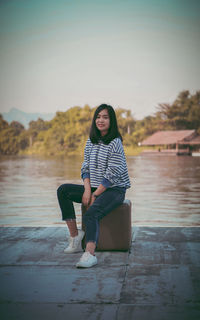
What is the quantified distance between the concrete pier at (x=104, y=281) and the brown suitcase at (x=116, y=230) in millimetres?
67

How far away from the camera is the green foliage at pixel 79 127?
48125mm

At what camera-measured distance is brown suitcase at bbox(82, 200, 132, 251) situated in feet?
8.79

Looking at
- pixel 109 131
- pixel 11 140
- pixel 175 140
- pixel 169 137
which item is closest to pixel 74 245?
pixel 109 131

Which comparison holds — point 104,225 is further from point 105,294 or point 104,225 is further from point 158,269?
point 105,294

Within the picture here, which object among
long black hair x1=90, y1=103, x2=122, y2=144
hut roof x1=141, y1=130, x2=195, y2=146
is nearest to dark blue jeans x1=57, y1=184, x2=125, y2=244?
long black hair x1=90, y1=103, x2=122, y2=144

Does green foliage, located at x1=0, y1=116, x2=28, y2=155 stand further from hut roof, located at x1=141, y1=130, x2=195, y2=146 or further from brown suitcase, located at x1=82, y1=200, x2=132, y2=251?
brown suitcase, located at x1=82, y1=200, x2=132, y2=251

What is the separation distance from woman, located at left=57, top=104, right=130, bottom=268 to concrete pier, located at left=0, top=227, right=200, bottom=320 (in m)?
0.20

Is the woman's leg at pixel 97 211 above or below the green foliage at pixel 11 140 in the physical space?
above

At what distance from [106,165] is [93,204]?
293mm

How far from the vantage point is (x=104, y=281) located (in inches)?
82.1

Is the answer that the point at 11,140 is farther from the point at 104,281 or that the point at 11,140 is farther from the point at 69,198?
the point at 104,281

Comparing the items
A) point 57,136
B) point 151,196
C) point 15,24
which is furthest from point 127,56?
point 151,196

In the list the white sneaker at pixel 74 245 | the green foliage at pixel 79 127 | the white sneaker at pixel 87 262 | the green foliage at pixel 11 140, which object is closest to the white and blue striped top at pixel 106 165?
the white sneaker at pixel 74 245

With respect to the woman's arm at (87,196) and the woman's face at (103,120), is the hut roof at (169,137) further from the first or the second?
the woman's arm at (87,196)
